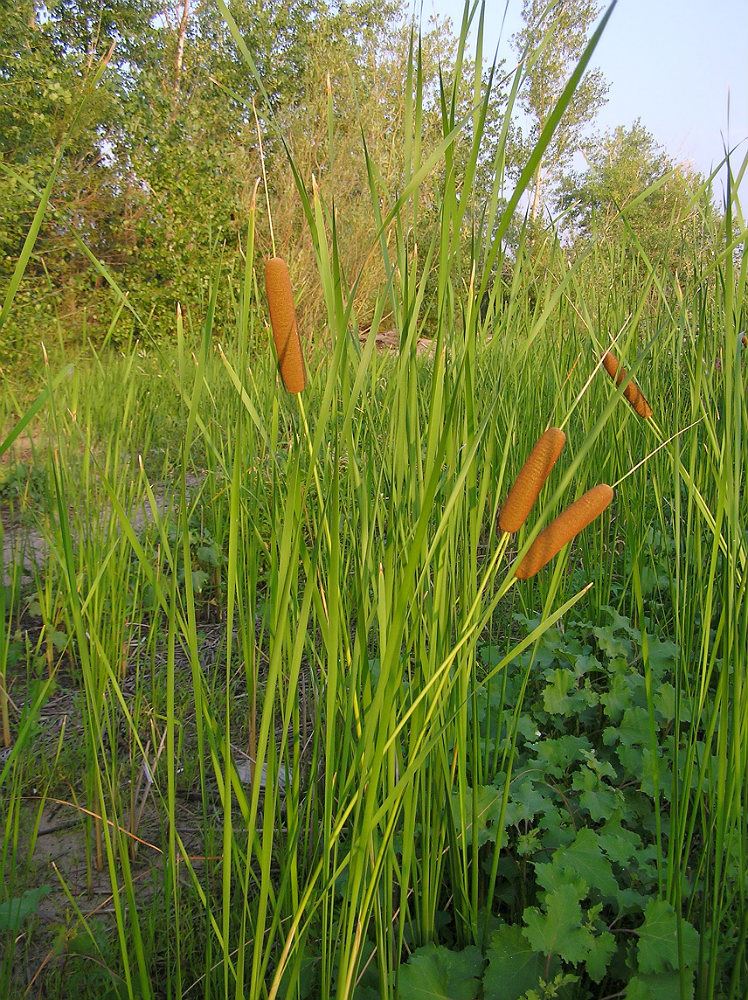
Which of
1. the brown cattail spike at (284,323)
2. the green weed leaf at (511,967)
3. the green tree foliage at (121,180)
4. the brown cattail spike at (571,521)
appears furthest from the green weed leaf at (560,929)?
the green tree foliage at (121,180)

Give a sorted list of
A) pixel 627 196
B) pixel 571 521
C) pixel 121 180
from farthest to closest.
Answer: pixel 121 180 → pixel 627 196 → pixel 571 521

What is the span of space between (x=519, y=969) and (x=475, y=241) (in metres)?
0.81

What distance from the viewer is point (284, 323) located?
0.54m

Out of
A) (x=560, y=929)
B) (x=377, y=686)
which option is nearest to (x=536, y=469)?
(x=377, y=686)

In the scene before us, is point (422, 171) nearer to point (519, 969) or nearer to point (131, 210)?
point (519, 969)

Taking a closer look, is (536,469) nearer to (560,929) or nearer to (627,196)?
(560,929)

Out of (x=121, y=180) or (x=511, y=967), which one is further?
(x=121, y=180)

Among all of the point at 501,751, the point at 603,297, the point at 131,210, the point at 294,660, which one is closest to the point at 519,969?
→ the point at 501,751

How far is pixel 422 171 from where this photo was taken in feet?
1.52

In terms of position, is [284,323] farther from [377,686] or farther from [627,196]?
[627,196]

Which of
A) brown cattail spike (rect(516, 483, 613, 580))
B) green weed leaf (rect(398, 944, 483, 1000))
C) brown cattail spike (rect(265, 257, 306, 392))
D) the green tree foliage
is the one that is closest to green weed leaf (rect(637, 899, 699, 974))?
green weed leaf (rect(398, 944, 483, 1000))

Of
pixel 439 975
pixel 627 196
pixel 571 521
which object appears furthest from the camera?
pixel 627 196

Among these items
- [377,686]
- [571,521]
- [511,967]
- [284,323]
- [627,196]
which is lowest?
[511,967]

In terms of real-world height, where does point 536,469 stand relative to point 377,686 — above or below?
above
